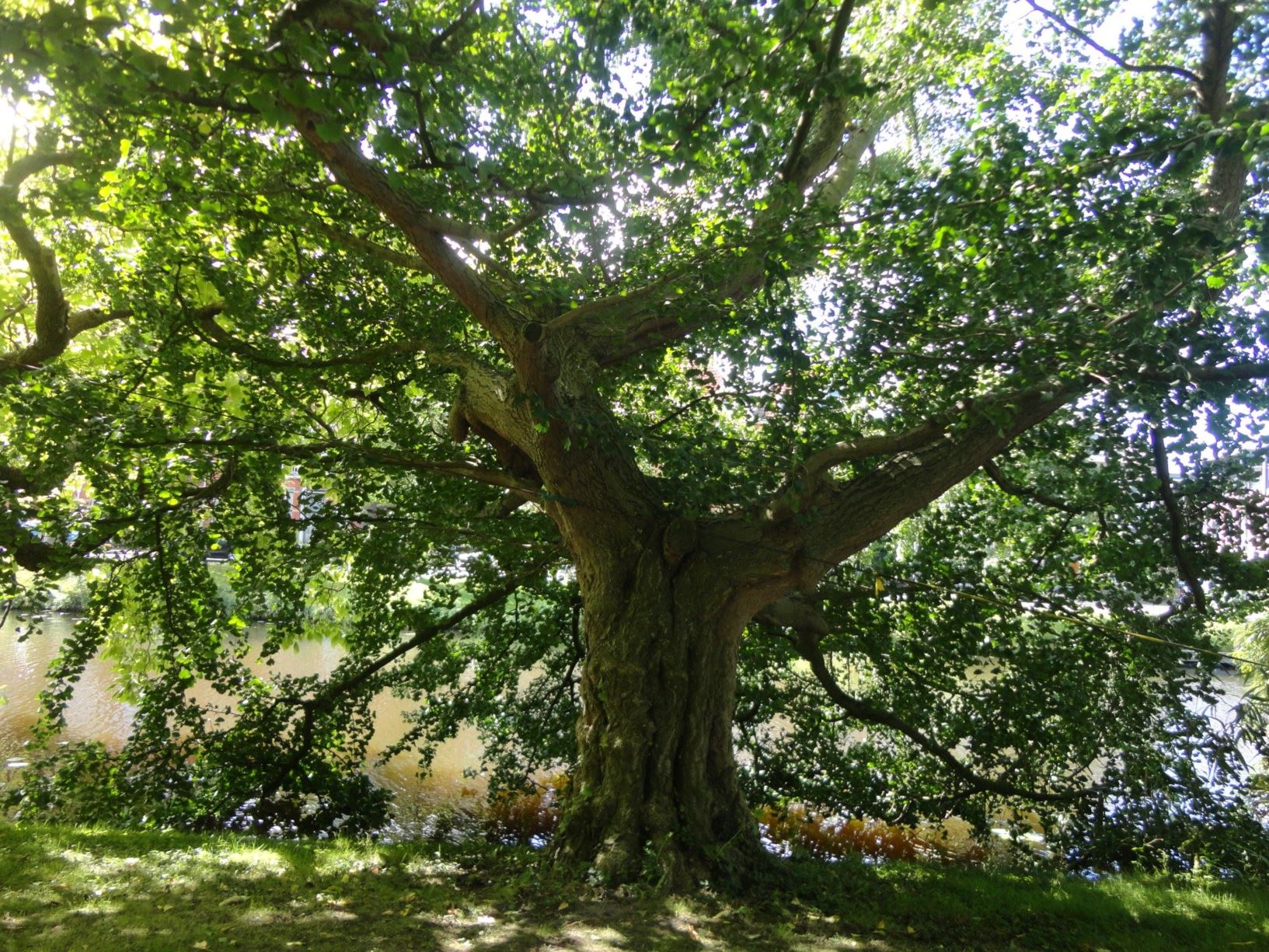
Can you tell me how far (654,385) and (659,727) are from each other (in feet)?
13.0

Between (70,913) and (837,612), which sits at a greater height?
(837,612)

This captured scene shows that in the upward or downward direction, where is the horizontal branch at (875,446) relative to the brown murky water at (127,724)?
upward

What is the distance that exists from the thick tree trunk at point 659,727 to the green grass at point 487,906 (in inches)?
12.1

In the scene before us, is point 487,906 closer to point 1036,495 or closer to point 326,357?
point 326,357

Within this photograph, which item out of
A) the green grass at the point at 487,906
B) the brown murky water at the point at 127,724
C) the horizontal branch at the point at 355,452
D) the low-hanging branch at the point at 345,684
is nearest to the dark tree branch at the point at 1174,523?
the green grass at the point at 487,906

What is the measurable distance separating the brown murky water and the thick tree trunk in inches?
162

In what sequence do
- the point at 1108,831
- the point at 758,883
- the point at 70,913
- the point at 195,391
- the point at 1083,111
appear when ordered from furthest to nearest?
the point at 195,391 → the point at 1108,831 → the point at 1083,111 → the point at 758,883 → the point at 70,913

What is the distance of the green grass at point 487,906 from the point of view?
3838 millimetres

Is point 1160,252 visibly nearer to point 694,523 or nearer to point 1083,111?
point 1083,111

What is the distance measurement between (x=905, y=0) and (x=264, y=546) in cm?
917

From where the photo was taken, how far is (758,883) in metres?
4.86

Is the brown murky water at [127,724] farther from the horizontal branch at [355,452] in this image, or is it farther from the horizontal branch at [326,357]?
the horizontal branch at [326,357]

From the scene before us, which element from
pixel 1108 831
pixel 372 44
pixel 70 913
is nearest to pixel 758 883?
pixel 70 913

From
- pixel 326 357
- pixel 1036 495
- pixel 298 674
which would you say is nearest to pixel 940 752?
pixel 1036 495
